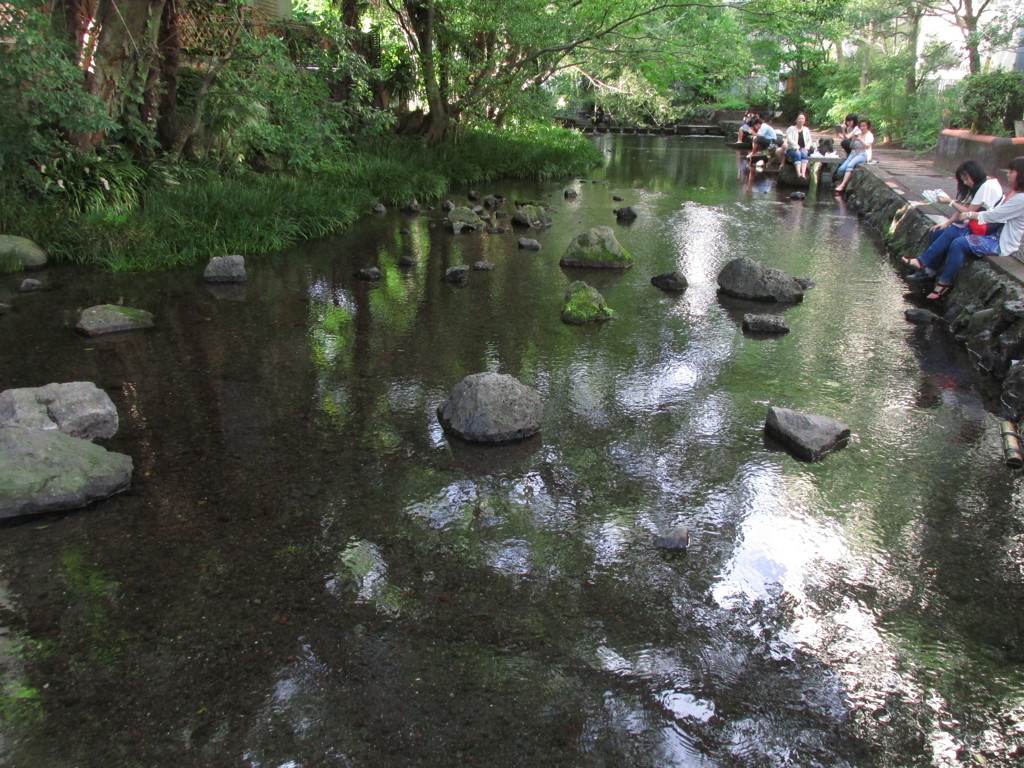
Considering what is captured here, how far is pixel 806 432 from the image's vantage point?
504cm

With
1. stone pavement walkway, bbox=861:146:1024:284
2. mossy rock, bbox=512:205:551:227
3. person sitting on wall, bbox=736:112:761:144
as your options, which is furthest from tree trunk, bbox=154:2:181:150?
person sitting on wall, bbox=736:112:761:144

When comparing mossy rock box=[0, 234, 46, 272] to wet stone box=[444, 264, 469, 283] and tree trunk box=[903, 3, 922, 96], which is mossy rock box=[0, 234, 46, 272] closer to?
wet stone box=[444, 264, 469, 283]

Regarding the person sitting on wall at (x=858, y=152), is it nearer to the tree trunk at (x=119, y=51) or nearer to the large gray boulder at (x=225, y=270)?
the large gray boulder at (x=225, y=270)

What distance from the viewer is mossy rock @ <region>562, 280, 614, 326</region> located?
764 cm

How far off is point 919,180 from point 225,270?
40.8 ft

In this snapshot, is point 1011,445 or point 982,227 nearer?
point 1011,445

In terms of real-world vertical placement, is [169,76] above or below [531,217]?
above

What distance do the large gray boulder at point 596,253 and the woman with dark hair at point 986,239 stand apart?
11.2 ft

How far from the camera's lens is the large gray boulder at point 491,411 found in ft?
16.8

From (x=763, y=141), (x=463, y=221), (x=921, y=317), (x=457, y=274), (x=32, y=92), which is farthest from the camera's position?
(x=763, y=141)

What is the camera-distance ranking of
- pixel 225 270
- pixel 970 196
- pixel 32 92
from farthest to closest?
pixel 225 270, pixel 970 196, pixel 32 92

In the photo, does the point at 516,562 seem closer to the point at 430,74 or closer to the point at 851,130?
the point at 430,74

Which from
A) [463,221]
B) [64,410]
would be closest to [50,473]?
[64,410]

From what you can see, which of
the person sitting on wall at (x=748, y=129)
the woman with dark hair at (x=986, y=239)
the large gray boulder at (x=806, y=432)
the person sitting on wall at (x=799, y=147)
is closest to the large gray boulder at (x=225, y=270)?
the large gray boulder at (x=806, y=432)
